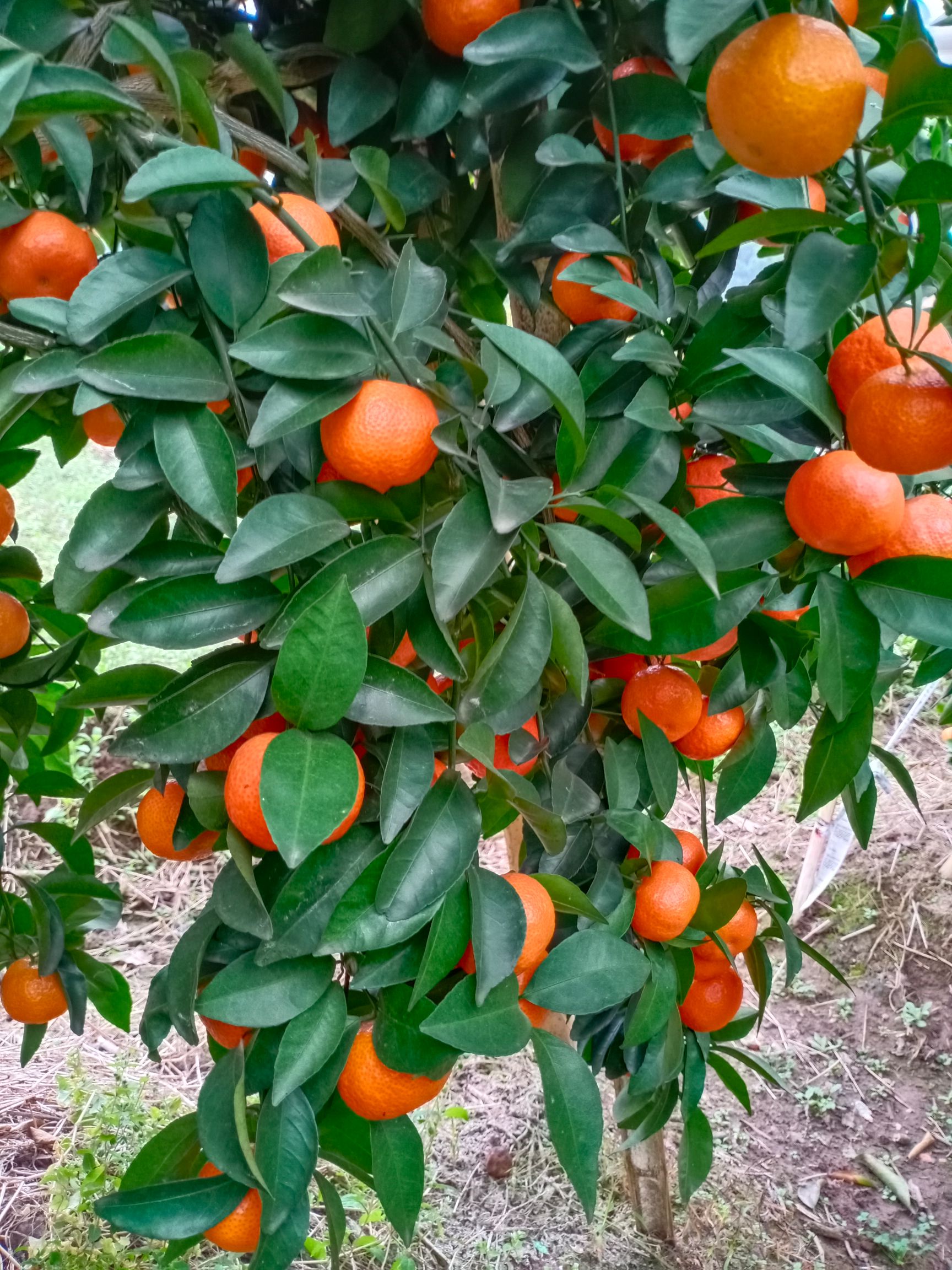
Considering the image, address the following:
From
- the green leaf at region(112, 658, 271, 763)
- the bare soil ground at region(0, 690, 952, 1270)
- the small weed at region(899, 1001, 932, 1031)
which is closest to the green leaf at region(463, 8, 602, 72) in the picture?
the green leaf at region(112, 658, 271, 763)

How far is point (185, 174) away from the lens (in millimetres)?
367

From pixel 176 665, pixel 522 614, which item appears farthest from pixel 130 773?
pixel 176 665

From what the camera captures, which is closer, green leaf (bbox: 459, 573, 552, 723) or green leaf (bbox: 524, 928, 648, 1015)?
green leaf (bbox: 459, 573, 552, 723)

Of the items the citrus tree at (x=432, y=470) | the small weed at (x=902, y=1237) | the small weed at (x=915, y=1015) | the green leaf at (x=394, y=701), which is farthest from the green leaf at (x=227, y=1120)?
the small weed at (x=915, y=1015)

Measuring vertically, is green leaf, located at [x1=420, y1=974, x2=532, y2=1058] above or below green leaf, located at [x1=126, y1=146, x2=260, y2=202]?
below

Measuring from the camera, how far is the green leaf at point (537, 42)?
45 cm

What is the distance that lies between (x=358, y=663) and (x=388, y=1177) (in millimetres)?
302

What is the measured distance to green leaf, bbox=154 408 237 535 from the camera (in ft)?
1.40

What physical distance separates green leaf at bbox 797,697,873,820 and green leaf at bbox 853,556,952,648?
0.25ft

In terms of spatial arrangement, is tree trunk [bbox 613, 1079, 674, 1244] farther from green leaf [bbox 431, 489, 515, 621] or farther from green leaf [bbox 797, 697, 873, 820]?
green leaf [bbox 431, 489, 515, 621]

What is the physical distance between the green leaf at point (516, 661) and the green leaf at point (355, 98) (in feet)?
1.03

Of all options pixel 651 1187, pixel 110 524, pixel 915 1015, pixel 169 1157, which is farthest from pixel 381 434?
pixel 915 1015

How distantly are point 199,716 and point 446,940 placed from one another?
0.17 meters

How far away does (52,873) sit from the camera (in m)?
0.84
